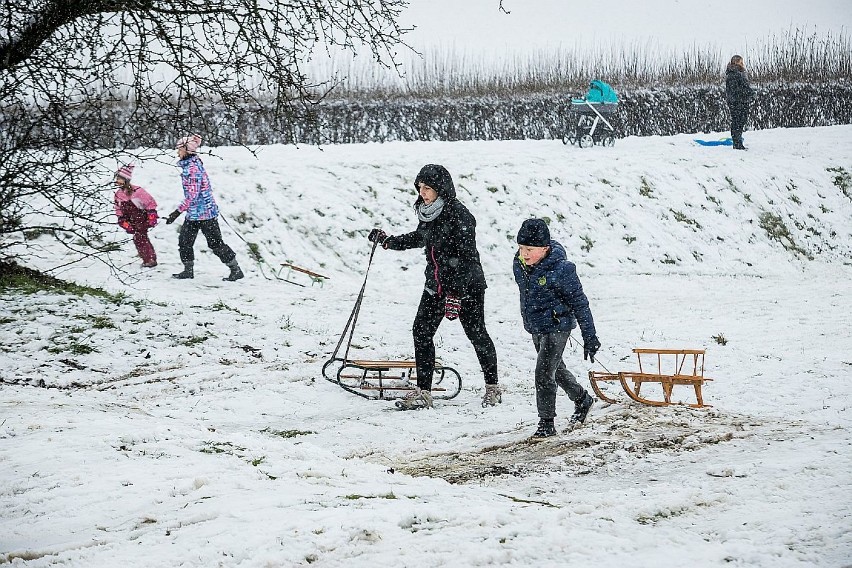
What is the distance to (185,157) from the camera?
36.7 feet

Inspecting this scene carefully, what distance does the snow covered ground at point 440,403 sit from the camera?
369 cm

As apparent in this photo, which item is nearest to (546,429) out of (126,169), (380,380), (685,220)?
(380,380)

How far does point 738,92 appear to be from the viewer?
18391mm

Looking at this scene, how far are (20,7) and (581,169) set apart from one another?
12487 millimetres

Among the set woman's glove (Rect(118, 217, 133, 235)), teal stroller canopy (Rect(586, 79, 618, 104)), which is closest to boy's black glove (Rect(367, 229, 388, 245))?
woman's glove (Rect(118, 217, 133, 235))

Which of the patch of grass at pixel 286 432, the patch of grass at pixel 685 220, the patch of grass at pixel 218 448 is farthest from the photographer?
the patch of grass at pixel 685 220

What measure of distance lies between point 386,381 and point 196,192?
4548mm

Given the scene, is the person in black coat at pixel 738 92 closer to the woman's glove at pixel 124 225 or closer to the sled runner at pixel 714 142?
the sled runner at pixel 714 142

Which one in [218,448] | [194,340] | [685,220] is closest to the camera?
[218,448]

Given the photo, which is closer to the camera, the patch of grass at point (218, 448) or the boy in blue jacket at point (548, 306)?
the patch of grass at point (218, 448)

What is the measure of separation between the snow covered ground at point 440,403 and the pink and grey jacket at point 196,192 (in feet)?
3.40

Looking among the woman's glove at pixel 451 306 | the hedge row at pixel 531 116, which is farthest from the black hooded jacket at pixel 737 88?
the woman's glove at pixel 451 306

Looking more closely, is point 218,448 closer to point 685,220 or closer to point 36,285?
point 36,285

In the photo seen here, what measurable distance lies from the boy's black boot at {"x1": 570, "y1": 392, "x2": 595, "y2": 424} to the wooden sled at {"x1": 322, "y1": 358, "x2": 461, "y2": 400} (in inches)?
50.2
